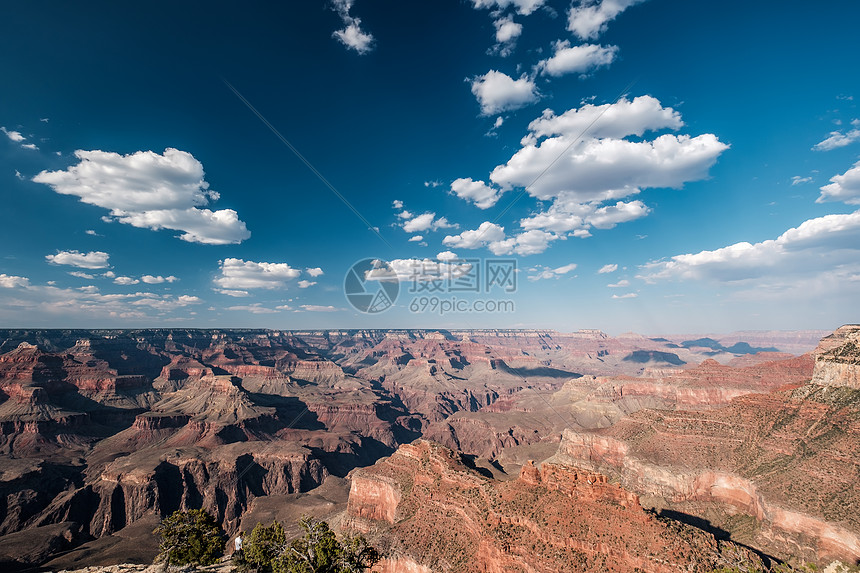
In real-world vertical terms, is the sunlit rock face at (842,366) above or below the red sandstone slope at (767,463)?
above

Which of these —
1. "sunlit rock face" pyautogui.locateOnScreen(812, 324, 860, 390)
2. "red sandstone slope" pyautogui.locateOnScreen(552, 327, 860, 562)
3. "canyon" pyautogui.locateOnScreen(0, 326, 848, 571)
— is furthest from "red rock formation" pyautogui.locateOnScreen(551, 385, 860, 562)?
"sunlit rock face" pyautogui.locateOnScreen(812, 324, 860, 390)

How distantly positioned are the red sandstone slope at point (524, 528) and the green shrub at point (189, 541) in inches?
818

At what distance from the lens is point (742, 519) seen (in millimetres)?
60594

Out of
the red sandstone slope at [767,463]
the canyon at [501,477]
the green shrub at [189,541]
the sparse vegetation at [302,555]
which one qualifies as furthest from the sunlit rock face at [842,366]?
the green shrub at [189,541]

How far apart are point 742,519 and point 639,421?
120 ft

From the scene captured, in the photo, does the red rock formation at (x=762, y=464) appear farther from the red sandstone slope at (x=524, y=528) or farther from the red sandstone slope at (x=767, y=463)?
the red sandstone slope at (x=524, y=528)

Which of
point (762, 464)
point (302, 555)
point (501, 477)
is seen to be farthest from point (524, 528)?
point (762, 464)

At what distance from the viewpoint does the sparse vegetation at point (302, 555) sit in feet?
115

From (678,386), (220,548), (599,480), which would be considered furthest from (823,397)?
(220,548)

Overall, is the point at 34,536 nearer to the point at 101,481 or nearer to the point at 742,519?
the point at 101,481

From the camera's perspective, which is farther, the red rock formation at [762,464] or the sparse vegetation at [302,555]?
the red rock formation at [762,464]

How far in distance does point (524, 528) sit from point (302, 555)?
76.6 ft

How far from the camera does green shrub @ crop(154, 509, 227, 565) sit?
42.9 m

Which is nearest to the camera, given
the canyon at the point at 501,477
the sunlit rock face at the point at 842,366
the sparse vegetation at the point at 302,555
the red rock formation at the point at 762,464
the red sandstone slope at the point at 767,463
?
the sparse vegetation at the point at 302,555
